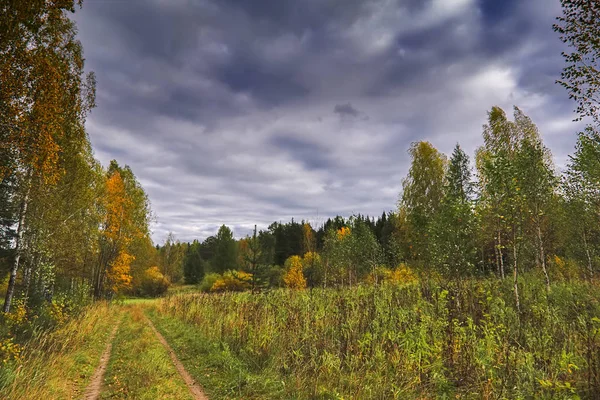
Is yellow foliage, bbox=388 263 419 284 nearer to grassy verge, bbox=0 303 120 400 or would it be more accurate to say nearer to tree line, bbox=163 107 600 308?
tree line, bbox=163 107 600 308

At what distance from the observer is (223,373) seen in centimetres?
809

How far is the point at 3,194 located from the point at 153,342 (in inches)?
432

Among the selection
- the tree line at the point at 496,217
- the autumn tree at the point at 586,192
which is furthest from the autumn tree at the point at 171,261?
the autumn tree at the point at 586,192

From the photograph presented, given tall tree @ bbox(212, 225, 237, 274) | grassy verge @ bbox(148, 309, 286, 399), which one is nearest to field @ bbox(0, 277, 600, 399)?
grassy verge @ bbox(148, 309, 286, 399)

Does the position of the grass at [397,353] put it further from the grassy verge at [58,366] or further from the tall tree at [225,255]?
the tall tree at [225,255]

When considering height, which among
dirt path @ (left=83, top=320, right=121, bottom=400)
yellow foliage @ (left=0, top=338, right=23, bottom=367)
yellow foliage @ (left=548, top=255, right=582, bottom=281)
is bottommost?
dirt path @ (left=83, top=320, right=121, bottom=400)

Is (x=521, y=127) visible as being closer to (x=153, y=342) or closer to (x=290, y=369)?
(x=290, y=369)

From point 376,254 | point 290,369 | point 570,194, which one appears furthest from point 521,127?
point 290,369

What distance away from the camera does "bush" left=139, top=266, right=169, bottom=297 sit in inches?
1734

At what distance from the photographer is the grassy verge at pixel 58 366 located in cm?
548

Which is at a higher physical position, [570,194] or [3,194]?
[570,194]

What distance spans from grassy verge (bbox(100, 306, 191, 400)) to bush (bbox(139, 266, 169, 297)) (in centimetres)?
3573

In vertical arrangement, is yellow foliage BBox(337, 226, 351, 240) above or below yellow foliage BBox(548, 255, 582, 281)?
above

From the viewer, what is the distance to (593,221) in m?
18.5
